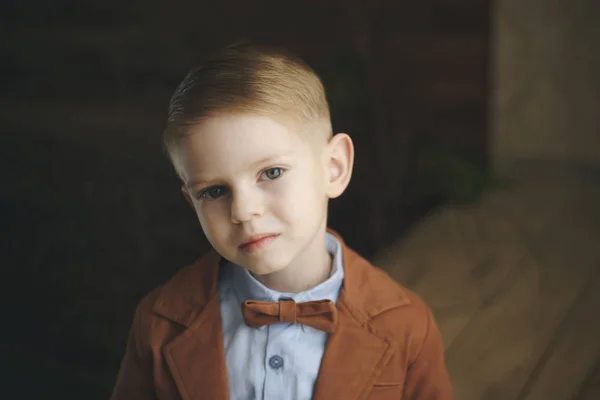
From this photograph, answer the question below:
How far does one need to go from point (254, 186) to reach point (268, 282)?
243 mm

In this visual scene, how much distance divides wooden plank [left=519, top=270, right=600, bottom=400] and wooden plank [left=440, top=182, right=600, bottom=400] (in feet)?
0.09

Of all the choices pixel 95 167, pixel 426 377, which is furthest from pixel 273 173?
pixel 95 167

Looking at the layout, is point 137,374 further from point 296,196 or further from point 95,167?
point 95,167

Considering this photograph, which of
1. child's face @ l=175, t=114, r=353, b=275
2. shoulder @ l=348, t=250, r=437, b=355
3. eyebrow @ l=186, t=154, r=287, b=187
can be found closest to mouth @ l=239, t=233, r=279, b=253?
child's face @ l=175, t=114, r=353, b=275

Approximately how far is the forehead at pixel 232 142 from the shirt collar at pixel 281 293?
26cm

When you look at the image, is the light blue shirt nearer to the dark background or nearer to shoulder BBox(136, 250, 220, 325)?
shoulder BBox(136, 250, 220, 325)

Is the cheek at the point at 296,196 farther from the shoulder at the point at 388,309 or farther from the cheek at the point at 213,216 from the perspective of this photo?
the shoulder at the point at 388,309

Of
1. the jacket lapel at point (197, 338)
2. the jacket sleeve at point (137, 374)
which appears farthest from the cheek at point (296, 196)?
the jacket sleeve at point (137, 374)

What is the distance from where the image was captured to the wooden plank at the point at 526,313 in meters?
2.03

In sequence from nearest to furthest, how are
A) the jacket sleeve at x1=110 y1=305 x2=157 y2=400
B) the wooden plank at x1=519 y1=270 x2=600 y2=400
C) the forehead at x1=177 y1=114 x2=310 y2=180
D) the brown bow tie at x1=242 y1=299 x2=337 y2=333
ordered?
the forehead at x1=177 y1=114 x2=310 y2=180, the brown bow tie at x1=242 y1=299 x2=337 y2=333, the jacket sleeve at x1=110 y1=305 x2=157 y2=400, the wooden plank at x1=519 y1=270 x2=600 y2=400

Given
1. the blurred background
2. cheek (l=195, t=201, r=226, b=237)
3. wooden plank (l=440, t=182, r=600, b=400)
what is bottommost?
wooden plank (l=440, t=182, r=600, b=400)

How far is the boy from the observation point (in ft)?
3.70

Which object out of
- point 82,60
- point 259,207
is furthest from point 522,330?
point 82,60

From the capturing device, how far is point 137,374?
1335 mm
